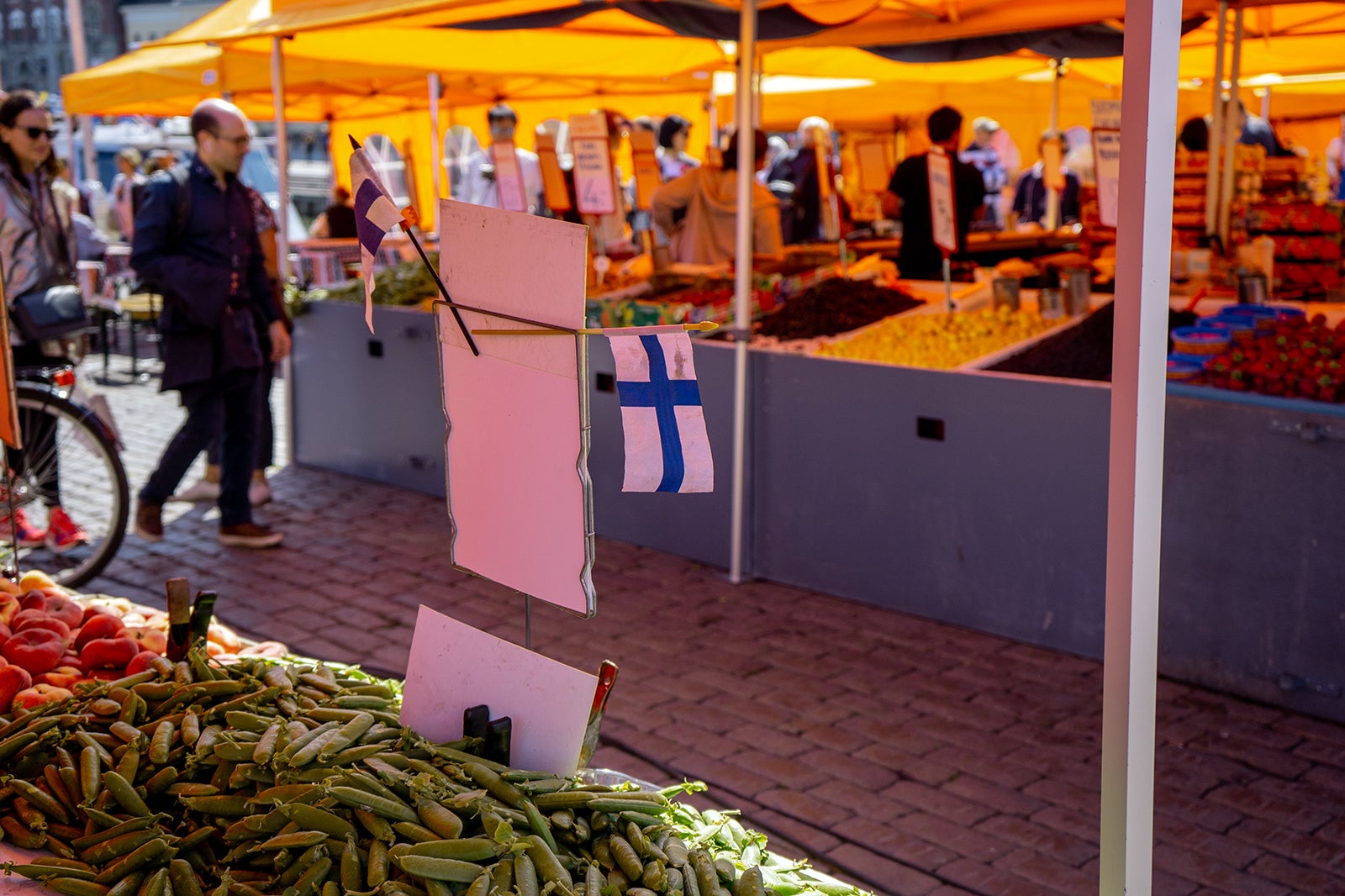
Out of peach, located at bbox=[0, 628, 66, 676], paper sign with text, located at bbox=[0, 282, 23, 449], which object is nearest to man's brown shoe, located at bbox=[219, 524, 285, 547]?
paper sign with text, located at bbox=[0, 282, 23, 449]

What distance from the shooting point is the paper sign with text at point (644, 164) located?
10.9 m

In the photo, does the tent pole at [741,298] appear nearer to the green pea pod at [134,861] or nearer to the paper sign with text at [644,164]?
the green pea pod at [134,861]

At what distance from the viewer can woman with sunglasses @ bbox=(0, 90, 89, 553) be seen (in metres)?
6.06

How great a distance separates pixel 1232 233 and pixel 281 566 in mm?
6432

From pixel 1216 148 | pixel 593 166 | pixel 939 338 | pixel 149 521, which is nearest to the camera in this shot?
pixel 939 338

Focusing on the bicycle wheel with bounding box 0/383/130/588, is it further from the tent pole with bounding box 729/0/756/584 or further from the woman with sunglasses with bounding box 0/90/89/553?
the tent pole with bounding box 729/0/756/584

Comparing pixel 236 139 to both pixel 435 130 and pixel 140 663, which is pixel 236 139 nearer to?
pixel 140 663

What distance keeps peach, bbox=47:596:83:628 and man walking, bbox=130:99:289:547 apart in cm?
268

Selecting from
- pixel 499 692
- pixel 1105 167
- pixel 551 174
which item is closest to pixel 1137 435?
pixel 499 692

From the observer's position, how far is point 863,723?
15.5ft

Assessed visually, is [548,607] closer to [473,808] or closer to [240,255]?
[240,255]

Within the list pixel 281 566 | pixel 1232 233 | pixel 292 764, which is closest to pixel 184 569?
pixel 281 566

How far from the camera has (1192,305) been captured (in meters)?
6.60

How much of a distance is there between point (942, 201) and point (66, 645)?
4421 mm
